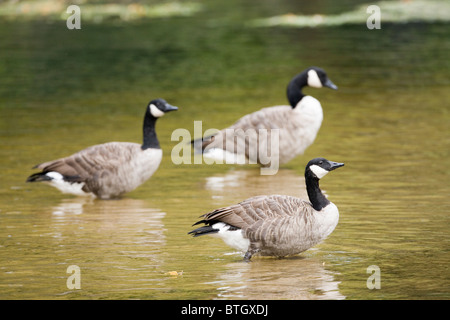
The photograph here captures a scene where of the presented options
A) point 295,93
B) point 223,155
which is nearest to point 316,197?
point 223,155

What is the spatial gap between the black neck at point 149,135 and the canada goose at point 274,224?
12.2ft

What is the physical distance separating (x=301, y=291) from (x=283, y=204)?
125cm

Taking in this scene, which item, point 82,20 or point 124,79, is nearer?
point 124,79

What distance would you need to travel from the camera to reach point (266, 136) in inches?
588

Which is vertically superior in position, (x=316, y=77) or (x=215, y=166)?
(x=316, y=77)

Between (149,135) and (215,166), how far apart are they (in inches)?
104

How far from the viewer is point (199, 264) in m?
9.93

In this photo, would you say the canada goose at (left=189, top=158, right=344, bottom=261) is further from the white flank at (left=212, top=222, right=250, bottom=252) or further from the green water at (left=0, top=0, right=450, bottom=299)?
the green water at (left=0, top=0, right=450, bottom=299)

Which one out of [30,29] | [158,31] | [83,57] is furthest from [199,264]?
[30,29]

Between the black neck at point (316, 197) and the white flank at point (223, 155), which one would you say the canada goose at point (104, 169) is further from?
the black neck at point (316, 197)

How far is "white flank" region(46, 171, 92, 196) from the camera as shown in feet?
43.2

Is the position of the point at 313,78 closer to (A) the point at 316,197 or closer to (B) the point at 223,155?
(B) the point at 223,155

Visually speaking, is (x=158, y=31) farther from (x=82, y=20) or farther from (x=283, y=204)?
(x=283, y=204)

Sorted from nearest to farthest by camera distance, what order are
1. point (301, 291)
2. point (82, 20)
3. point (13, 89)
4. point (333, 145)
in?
point (301, 291) → point (333, 145) → point (13, 89) → point (82, 20)
